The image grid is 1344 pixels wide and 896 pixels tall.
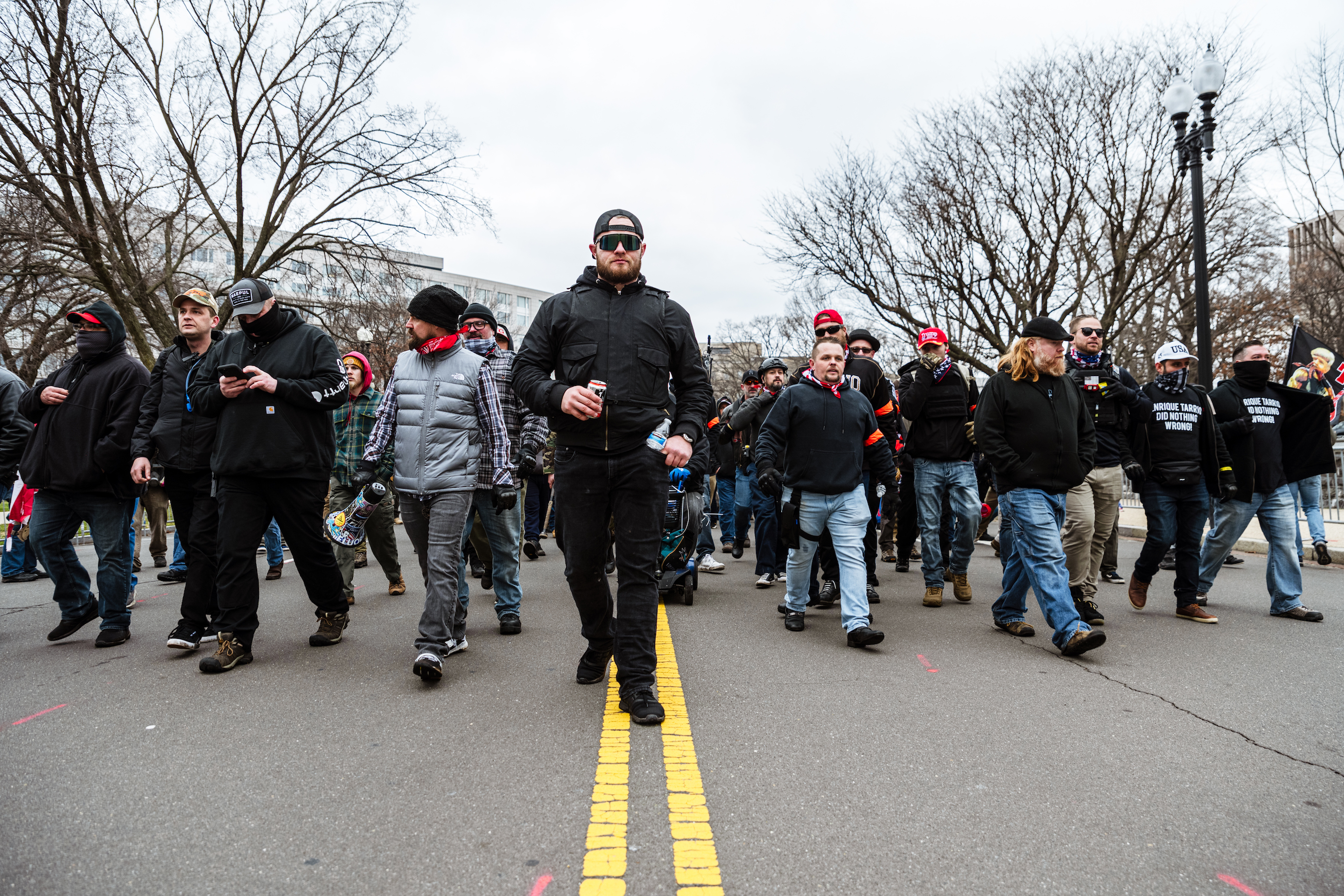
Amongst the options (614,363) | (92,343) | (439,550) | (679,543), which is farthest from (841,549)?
(92,343)

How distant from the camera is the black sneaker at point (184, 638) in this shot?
16.1ft

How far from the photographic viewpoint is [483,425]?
188 inches

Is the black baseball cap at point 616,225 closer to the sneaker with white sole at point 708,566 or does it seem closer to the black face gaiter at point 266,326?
the black face gaiter at point 266,326

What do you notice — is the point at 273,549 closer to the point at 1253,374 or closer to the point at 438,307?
the point at 438,307

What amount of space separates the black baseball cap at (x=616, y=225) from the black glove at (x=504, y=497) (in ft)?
5.17

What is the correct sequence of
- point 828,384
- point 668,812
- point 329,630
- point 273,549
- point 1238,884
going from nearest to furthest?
point 1238,884
point 668,812
point 329,630
point 828,384
point 273,549

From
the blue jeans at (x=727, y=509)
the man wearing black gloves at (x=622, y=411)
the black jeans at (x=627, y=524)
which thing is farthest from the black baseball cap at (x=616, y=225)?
the blue jeans at (x=727, y=509)

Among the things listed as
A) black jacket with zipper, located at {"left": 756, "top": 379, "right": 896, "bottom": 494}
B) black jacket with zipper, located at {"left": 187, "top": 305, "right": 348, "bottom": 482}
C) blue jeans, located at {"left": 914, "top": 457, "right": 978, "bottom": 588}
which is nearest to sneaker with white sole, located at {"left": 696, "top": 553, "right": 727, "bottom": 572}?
blue jeans, located at {"left": 914, "top": 457, "right": 978, "bottom": 588}

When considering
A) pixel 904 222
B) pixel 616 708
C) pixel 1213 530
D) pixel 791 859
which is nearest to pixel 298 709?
pixel 616 708

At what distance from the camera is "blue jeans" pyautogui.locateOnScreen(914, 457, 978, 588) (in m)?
6.90

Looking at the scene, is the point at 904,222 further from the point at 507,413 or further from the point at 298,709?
the point at 298,709

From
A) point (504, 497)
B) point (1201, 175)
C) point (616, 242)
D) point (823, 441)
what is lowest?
point (504, 497)

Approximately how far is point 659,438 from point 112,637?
3.98 m

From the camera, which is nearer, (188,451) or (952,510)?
(188,451)
